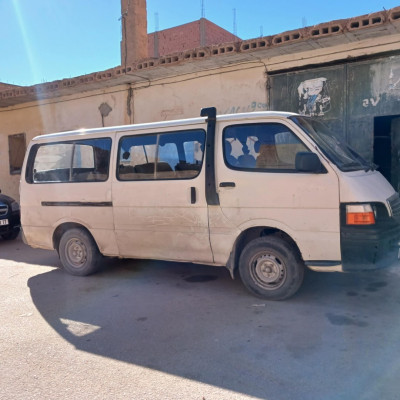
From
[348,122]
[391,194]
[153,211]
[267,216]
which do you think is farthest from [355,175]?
[348,122]

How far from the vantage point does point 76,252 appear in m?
5.67

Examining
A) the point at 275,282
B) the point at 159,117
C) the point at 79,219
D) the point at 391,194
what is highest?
the point at 159,117

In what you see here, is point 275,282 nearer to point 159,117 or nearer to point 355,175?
point 355,175

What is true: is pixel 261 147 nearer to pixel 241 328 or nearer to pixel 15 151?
pixel 241 328

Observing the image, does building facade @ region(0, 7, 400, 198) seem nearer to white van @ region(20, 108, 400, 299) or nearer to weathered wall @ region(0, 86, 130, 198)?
weathered wall @ region(0, 86, 130, 198)

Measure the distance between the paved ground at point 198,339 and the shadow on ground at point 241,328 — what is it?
0.4 inches

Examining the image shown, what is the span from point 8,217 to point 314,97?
6780 millimetres

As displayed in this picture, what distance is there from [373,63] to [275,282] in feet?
15.4

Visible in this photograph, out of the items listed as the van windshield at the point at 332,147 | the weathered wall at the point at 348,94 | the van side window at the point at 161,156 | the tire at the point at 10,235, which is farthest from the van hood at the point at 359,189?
the tire at the point at 10,235

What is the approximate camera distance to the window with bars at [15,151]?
12516mm

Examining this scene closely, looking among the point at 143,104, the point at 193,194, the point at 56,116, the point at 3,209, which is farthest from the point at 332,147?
the point at 56,116

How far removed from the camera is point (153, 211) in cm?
485

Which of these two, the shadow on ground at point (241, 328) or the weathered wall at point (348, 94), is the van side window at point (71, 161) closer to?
the shadow on ground at point (241, 328)

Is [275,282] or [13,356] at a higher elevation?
[275,282]
